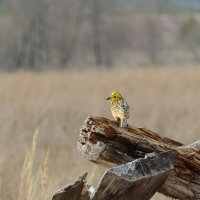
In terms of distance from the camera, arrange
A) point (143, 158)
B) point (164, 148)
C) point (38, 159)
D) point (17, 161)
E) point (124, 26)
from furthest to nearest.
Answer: point (124, 26) → point (38, 159) → point (17, 161) → point (164, 148) → point (143, 158)

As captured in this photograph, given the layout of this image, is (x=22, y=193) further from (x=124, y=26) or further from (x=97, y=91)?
(x=124, y=26)

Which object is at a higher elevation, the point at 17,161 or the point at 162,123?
the point at 162,123

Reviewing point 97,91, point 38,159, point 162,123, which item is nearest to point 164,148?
point 38,159

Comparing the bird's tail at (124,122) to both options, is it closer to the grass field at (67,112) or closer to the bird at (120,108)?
the bird at (120,108)

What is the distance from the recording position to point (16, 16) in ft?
99.8

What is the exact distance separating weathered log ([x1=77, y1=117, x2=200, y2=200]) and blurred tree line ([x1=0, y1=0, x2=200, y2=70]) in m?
23.2

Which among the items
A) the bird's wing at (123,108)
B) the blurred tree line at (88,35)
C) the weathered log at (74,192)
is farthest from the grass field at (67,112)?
the blurred tree line at (88,35)

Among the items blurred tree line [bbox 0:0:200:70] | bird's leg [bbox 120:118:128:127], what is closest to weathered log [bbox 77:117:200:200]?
bird's leg [bbox 120:118:128:127]

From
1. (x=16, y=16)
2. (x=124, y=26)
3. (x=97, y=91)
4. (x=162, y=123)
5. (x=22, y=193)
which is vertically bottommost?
(x=22, y=193)

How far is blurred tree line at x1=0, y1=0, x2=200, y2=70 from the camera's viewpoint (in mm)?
29734

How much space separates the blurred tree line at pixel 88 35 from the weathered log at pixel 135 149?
76.2 feet

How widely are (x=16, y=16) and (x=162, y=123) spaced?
2286 centimetres

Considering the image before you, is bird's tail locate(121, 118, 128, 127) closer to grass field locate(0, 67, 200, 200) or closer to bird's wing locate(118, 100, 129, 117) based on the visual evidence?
bird's wing locate(118, 100, 129, 117)

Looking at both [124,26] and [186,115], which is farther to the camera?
[124,26]
